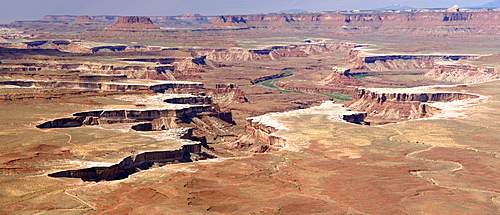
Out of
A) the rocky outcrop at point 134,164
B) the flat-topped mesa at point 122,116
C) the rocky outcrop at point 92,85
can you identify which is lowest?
the rocky outcrop at point 134,164

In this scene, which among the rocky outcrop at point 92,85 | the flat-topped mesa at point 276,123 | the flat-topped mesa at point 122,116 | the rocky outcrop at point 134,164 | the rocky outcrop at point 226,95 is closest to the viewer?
the rocky outcrop at point 134,164

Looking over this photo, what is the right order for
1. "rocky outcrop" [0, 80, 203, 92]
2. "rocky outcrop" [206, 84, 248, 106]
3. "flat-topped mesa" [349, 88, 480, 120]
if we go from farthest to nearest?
"rocky outcrop" [206, 84, 248, 106] → "rocky outcrop" [0, 80, 203, 92] → "flat-topped mesa" [349, 88, 480, 120]

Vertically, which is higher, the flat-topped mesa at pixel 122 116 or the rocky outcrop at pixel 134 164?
the flat-topped mesa at pixel 122 116

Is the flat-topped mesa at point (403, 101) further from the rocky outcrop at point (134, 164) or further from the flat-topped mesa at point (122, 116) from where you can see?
the rocky outcrop at point (134, 164)

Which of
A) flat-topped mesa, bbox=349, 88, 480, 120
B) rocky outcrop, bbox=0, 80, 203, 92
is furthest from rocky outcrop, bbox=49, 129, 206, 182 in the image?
flat-topped mesa, bbox=349, 88, 480, 120

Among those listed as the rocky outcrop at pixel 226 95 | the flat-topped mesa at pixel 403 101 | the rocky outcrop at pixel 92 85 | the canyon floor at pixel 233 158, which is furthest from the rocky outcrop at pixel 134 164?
the rocky outcrop at pixel 226 95

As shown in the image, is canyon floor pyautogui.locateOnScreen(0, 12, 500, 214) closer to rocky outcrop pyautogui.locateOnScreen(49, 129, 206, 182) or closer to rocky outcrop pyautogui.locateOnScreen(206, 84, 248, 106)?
rocky outcrop pyautogui.locateOnScreen(49, 129, 206, 182)
